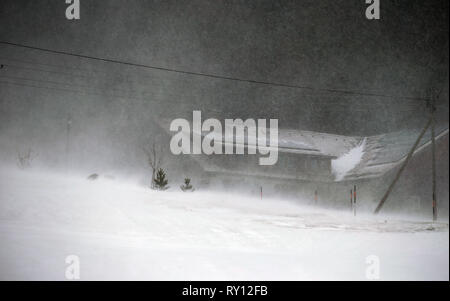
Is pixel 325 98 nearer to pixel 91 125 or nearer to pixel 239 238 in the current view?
pixel 91 125

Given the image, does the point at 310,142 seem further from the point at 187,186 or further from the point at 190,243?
the point at 190,243

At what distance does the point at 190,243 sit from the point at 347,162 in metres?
22.4

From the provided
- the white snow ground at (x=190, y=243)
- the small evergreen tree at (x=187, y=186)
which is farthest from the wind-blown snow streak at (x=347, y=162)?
the white snow ground at (x=190, y=243)

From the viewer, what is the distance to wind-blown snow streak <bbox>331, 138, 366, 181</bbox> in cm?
2786

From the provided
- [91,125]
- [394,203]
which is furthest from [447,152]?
[91,125]

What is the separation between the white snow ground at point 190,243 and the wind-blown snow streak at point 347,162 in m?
13.7

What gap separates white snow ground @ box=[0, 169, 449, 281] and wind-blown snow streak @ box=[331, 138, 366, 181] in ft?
44.9

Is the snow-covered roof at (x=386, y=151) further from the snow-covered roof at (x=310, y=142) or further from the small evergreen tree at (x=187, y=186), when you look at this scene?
the small evergreen tree at (x=187, y=186)

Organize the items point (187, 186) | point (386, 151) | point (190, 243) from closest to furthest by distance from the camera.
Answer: point (190, 243) → point (386, 151) → point (187, 186)

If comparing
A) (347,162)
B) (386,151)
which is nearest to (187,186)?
(347,162)

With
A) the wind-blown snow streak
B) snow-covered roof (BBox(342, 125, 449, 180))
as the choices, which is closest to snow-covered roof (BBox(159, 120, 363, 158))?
the wind-blown snow streak

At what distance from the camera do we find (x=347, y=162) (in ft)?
94.9

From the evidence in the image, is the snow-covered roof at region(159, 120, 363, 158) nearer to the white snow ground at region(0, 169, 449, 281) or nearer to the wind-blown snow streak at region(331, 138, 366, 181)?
the wind-blown snow streak at region(331, 138, 366, 181)
